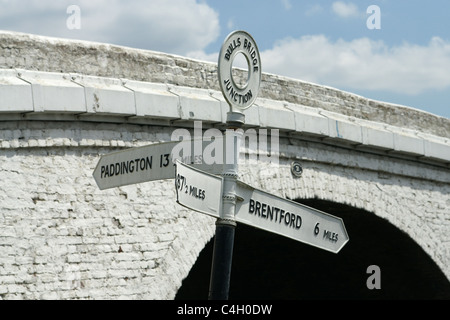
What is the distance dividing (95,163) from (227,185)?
4125 mm

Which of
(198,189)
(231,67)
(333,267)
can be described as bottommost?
(333,267)

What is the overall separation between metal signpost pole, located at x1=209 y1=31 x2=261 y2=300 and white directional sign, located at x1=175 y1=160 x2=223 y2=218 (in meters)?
0.08

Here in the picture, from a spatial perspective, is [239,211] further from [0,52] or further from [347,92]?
[347,92]

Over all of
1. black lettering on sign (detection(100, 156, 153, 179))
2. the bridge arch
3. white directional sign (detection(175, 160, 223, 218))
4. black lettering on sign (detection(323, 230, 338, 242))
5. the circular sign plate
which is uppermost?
the circular sign plate

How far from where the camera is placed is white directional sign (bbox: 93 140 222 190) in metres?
5.75

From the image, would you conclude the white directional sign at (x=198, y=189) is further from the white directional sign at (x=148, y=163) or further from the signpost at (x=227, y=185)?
the white directional sign at (x=148, y=163)

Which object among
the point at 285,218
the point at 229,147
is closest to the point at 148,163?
the point at 229,147

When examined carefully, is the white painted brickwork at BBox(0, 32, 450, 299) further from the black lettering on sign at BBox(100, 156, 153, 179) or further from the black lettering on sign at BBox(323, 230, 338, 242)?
the black lettering on sign at BBox(323, 230, 338, 242)

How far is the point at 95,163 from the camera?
9516 millimetres

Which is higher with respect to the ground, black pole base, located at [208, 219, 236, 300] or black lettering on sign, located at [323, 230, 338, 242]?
black lettering on sign, located at [323, 230, 338, 242]

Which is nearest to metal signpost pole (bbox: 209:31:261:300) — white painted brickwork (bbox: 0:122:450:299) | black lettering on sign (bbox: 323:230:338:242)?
black lettering on sign (bbox: 323:230:338:242)

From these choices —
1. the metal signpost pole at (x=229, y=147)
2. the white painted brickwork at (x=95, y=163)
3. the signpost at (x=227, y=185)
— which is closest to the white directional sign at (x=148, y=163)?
the signpost at (x=227, y=185)

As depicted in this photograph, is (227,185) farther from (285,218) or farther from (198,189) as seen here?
(285,218)

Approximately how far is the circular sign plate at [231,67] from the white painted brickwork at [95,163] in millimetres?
3601
